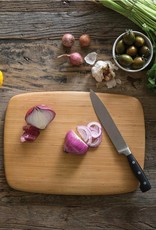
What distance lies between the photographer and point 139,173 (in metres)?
1.40

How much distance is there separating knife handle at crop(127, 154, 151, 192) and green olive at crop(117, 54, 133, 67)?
305 mm


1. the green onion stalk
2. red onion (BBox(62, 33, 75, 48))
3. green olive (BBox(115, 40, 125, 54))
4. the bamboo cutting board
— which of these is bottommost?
the bamboo cutting board

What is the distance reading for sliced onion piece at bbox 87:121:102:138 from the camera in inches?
55.5

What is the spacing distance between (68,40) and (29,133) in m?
0.34

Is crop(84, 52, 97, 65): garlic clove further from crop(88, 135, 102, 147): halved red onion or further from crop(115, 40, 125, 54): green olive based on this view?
crop(88, 135, 102, 147): halved red onion

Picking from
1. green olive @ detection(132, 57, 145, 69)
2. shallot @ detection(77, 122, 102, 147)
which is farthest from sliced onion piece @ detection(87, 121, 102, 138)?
green olive @ detection(132, 57, 145, 69)

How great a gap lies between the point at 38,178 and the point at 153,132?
0.43 m

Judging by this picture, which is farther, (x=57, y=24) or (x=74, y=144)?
(x=57, y=24)

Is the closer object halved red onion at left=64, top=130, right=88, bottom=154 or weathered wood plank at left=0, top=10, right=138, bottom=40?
halved red onion at left=64, top=130, right=88, bottom=154

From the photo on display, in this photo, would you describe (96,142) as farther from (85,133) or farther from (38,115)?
(38,115)

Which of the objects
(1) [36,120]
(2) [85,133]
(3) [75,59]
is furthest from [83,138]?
(3) [75,59]

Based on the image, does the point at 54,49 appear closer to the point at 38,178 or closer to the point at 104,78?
the point at 104,78

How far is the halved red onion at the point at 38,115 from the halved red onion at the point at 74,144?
0.09 metres

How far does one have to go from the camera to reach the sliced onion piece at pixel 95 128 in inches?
55.5
